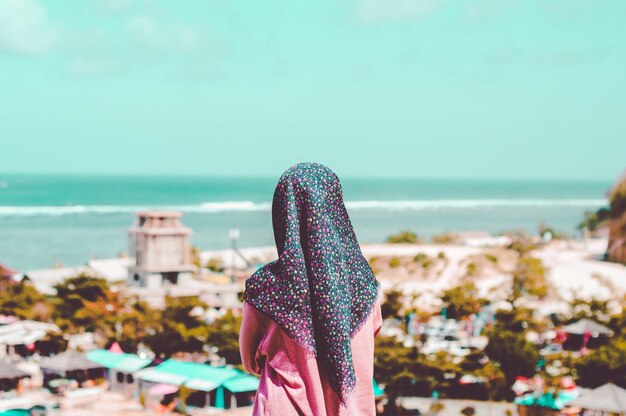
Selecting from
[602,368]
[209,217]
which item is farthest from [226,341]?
[209,217]

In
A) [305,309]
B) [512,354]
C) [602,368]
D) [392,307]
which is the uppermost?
[305,309]

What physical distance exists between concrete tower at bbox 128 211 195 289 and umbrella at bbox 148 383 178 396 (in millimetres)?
9858

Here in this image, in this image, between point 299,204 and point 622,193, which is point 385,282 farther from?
point 299,204

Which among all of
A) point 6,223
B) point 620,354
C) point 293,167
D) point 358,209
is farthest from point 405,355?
point 358,209

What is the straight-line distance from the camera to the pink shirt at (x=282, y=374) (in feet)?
7.52

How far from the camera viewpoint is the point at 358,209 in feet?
312

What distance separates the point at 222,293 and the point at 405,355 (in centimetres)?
1083

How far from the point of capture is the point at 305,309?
90.1 inches

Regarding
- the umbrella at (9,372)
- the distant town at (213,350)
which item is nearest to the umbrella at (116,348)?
the distant town at (213,350)

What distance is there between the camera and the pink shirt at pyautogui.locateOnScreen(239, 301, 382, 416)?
90.3 inches

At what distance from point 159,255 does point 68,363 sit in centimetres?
889

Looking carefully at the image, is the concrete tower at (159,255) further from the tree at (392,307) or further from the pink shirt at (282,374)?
the pink shirt at (282,374)

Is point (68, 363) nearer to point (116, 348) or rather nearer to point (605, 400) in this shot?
point (116, 348)

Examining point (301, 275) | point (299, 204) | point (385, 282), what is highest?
point (299, 204)
